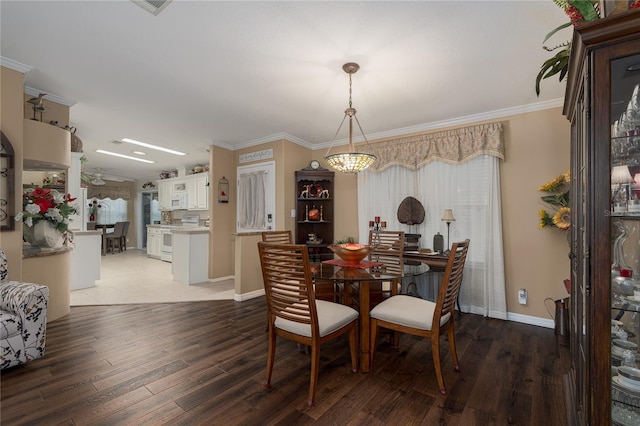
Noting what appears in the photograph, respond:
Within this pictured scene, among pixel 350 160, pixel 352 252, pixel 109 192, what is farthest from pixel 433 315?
pixel 109 192

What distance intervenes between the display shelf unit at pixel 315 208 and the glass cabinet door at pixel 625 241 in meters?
3.74

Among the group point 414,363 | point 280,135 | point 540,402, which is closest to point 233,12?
point 280,135

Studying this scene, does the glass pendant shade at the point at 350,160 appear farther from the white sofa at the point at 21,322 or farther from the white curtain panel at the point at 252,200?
the white sofa at the point at 21,322

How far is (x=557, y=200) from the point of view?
292 centimetres

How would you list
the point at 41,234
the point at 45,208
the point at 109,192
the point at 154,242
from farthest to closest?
the point at 109,192
the point at 154,242
the point at 41,234
the point at 45,208

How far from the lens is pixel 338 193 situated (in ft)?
15.6

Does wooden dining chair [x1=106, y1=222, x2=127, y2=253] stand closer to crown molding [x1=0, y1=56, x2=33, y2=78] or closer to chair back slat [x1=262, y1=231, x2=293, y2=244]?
crown molding [x1=0, y1=56, x2=33, y2=78]

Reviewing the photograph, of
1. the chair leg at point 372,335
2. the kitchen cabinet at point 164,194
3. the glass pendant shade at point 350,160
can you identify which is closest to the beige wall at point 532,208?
the glass pendant shade at point 350,160

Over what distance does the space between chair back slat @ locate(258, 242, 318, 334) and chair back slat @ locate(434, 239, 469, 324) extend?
888 millimetres

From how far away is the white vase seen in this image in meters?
3.09

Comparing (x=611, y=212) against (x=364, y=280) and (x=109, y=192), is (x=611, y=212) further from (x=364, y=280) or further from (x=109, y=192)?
(x=109, y=192)

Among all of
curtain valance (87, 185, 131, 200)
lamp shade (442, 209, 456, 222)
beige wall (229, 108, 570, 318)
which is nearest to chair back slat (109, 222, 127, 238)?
curtain valance (87, 185, 131, 200)

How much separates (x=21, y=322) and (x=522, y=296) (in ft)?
→ 15.8

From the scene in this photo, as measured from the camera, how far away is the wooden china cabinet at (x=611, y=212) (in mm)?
984
